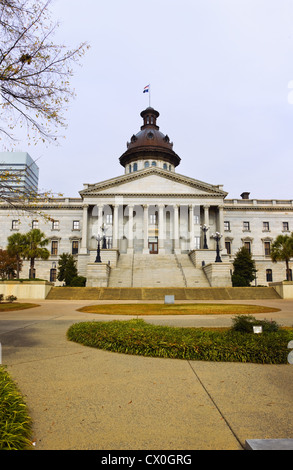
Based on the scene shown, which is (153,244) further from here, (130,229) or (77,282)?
(77,282)

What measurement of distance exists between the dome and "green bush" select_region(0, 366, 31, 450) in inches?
2966

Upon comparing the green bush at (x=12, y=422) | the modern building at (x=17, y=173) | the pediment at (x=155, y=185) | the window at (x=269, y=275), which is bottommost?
the green bush at (x=12, y=422)

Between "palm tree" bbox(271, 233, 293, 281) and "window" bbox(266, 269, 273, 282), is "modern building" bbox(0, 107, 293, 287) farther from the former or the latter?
"palm tree" bbox(271, 233, 293, 281)

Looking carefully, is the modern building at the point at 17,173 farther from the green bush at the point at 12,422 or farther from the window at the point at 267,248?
the window at the point at 267,248

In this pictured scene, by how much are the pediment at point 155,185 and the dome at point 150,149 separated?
1508 centimetres

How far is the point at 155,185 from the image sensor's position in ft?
209

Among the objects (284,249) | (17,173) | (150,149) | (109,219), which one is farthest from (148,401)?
(150,149)

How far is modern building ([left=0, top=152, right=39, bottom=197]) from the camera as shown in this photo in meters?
8.36

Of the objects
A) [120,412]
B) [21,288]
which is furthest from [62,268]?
[120,412]

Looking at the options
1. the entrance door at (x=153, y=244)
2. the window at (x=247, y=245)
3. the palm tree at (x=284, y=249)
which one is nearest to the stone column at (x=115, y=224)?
the entrance door at (x=153, y=244)

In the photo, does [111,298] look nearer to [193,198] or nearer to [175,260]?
[175,260]

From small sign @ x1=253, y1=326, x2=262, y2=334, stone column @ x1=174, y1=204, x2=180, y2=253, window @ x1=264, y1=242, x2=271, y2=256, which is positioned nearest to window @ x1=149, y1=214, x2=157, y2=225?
stone column @ x1=174, y1=204, x2=180, y2=253

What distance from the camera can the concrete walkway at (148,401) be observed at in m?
3.78

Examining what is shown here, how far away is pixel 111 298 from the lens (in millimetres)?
33094
